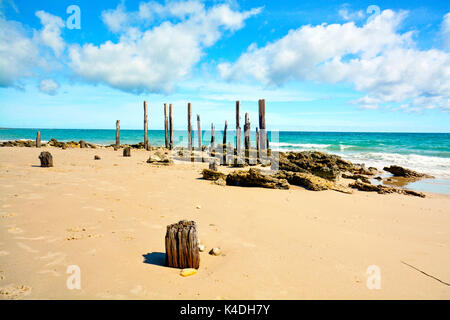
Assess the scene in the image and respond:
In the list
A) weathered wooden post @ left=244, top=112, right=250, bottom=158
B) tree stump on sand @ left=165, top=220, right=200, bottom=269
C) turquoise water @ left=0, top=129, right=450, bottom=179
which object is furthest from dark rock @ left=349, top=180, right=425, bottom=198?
tree stump on sand @ left=165, top=220, right=200, bottom=269

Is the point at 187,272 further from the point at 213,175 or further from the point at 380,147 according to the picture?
the point at 380,147

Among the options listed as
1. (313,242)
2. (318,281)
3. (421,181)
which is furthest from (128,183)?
(421,181)

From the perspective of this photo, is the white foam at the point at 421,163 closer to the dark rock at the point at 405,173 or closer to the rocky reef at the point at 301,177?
the dark rock at the point at 405,173

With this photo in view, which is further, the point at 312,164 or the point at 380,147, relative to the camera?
the point at 380,147

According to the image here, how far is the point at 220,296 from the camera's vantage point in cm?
274

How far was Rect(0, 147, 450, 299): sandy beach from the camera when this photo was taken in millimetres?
2885

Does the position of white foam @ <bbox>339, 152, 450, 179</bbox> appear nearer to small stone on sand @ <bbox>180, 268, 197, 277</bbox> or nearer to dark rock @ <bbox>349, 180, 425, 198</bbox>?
dark rock @ <bbox>349, 180, 425, 198</bbox>

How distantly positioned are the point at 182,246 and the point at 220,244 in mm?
1127

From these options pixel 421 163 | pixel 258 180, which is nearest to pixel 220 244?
pixel 258 180

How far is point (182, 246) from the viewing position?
3.21 metres

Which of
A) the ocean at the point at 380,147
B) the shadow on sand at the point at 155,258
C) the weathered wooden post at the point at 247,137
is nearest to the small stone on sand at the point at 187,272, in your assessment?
the shadow on sand at the point at 155,258

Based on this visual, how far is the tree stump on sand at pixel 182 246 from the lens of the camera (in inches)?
125

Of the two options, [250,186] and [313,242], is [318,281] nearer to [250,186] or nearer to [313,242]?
[313,242]

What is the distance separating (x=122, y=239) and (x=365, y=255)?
3.98m
